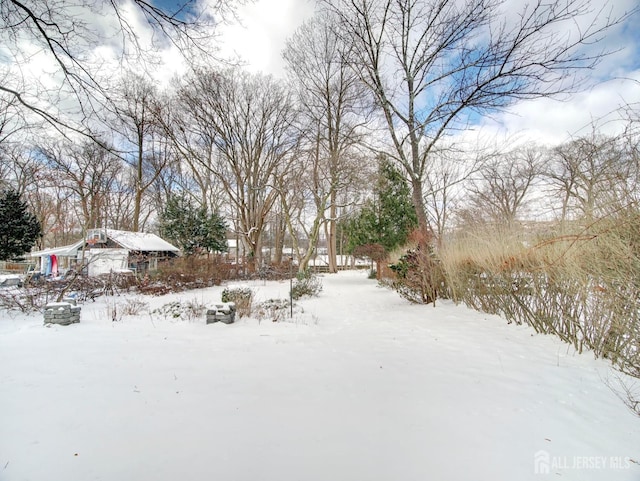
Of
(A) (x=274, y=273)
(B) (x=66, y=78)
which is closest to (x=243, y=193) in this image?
(A) (x=274, y=273)

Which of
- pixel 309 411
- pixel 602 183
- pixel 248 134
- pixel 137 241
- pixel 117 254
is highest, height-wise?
pixel 248 134

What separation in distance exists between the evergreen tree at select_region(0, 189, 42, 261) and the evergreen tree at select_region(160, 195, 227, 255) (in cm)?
579

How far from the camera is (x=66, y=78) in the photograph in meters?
3.09

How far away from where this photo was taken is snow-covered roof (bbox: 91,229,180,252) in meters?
14.3

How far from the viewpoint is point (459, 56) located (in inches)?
275

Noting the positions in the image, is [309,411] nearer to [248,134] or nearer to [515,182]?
[248,134]

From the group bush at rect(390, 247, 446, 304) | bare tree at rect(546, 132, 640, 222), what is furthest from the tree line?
bush at rect(390, 247, 446, 304)

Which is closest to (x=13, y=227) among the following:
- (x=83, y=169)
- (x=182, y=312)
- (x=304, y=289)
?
(x=83, y=169)

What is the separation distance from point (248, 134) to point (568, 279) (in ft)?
56.5

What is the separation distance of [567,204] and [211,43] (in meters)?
4.80

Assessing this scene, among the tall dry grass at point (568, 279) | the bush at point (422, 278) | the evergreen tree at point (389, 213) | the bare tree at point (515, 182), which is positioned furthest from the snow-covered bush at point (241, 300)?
the bare tree at point (515, 182)

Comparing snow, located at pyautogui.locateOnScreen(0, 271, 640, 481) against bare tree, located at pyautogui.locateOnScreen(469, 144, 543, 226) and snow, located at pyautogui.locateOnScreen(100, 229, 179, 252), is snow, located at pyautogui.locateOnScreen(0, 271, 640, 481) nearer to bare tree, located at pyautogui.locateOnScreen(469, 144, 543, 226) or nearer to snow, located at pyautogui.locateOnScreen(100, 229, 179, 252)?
snow, located at pyautogui.locateOnScreen(100, 229, 179, 252)

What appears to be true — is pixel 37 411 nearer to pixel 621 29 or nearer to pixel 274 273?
pixel 621 29

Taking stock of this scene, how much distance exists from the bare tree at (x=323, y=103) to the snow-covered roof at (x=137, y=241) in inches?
342
